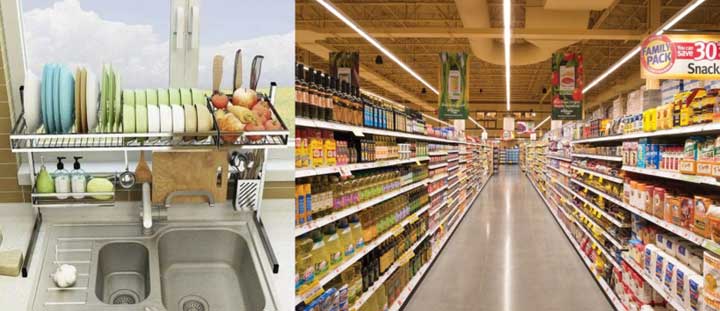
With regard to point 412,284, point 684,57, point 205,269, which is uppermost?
point 684,57

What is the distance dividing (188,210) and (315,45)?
11.4m

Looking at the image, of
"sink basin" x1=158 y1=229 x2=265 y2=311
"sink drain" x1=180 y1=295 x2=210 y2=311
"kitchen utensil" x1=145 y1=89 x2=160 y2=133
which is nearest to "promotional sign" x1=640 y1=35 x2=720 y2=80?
"sink basin" x1=158 y1=229 x2=265 y2=311

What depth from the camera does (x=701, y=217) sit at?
3658mm

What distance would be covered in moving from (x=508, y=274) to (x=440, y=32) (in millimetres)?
6732

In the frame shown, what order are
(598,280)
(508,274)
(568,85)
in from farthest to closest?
(568,85) < (508,274) < (598,280)

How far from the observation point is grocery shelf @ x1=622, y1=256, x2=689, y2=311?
157 inches

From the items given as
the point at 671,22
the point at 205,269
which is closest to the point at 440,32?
the point at 671,22

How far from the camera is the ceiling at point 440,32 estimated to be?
13.0m

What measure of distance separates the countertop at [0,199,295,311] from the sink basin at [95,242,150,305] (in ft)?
0.96

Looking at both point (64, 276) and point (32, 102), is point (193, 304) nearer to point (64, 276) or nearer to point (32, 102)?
point (64, 276)

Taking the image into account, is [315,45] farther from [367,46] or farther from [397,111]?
[397,111]

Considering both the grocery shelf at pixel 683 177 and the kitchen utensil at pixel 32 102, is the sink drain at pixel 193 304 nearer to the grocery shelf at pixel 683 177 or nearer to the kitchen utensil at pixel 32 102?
the kitchen utensil at pixel 32 102

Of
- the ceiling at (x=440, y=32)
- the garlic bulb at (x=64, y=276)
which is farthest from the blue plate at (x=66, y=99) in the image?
the ceiling at (x=440, y=32)

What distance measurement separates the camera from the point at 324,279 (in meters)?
3.47
